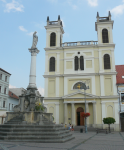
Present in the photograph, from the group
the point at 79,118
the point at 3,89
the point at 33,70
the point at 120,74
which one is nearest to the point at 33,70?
the point at 33,70

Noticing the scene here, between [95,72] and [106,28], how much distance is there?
984 cm

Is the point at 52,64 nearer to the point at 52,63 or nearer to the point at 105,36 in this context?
the point at 52,63

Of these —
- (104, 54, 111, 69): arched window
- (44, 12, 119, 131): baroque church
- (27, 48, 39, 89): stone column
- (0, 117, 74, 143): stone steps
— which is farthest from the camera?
(104, 54, 111, 69): arched window

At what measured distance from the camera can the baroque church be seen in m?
33.8

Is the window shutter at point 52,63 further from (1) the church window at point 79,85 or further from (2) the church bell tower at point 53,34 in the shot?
(1) the church window at point 79,85

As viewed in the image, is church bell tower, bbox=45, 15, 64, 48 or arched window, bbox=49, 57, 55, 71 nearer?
arched window, bbox=49, 57, 55, 71

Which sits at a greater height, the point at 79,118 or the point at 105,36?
the point at 105,36

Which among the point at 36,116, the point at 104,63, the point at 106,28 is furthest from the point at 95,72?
the point at 36,116

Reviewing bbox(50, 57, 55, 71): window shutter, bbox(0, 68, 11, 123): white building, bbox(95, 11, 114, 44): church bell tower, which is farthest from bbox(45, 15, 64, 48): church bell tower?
bbox(0, 68, 11, 123): white building

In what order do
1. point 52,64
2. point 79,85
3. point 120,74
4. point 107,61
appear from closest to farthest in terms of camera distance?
point 79,85
point 107,61
point 120,74
point 52,64

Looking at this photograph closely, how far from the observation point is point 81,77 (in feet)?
118

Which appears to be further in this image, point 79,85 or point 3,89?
point 3,89

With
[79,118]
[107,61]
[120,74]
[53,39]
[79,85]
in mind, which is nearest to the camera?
[79,118]

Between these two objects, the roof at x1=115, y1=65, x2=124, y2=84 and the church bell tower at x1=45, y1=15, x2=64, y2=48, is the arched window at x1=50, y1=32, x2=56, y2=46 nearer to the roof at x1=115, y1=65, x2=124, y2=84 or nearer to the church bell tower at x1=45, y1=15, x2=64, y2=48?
the church bell tower at x1=45, y1=15, x2=64, y2=48
